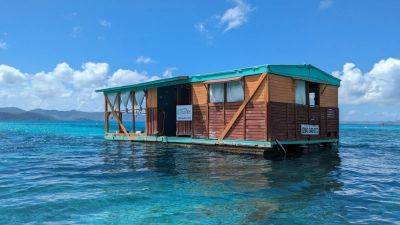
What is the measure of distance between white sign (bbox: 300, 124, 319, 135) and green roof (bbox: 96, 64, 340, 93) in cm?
269

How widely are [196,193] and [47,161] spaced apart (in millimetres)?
10674

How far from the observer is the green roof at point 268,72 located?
67.6 ft

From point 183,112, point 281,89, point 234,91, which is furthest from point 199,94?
point 281,89

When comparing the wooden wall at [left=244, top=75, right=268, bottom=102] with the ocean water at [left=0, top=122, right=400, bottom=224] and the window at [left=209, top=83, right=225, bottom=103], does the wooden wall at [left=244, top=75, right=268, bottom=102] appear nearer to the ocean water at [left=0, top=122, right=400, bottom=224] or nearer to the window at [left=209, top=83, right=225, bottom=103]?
the window at [left=209, top=83, right=225, bottom=103]

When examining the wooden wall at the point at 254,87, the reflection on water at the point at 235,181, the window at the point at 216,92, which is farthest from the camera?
the window at the point at 216,92

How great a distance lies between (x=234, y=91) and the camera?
2203 centimetres

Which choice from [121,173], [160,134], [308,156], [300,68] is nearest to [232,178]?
[121,173]

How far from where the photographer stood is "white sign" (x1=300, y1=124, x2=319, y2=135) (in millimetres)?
22578

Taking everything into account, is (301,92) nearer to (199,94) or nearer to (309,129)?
(309,129)

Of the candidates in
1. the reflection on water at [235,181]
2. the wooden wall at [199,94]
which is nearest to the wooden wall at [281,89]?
the reflection on water at [235,181]

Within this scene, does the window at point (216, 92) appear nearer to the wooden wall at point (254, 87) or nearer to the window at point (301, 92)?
the wooden wall at point (254, 87)

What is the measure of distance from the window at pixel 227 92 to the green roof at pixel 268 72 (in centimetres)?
43

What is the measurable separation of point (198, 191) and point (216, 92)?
12.0 meters

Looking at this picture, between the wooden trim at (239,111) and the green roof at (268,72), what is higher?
the green roof at (268,72)
